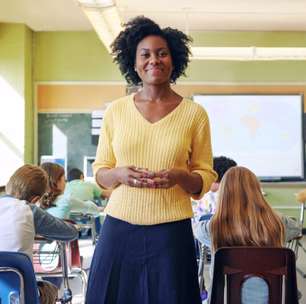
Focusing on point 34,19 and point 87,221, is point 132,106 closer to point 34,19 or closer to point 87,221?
point 87,221

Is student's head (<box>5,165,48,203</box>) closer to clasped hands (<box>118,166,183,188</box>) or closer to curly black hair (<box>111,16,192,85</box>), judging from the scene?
curly black hair (<box>111,16,192,85</box>)

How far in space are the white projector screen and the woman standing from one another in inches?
211

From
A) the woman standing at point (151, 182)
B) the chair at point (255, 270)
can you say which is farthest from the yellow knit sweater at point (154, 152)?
the chair at point (255, 270)

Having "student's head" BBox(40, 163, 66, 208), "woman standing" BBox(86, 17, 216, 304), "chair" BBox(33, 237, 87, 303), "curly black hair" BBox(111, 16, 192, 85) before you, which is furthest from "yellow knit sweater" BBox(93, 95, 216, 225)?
"student's head" BBox(40, 163, 66, 208)

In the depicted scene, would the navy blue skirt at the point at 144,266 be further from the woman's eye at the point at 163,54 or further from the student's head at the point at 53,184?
the student's head at the point at 53,184

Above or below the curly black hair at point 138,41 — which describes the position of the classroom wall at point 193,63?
above

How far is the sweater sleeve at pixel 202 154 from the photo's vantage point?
1.37 metres

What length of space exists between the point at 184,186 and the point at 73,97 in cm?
570

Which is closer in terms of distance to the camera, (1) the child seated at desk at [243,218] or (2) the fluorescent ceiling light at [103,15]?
(1) the child seated at desk at [243,218]

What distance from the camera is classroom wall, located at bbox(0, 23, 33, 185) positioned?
6.39m

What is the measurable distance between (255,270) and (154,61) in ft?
2.94

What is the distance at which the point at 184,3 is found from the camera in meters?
5.50

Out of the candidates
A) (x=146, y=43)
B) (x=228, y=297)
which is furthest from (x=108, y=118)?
(x=228, y=297)

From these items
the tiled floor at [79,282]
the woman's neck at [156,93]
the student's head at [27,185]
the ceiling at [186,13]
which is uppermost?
the ceiling at [186,13]
